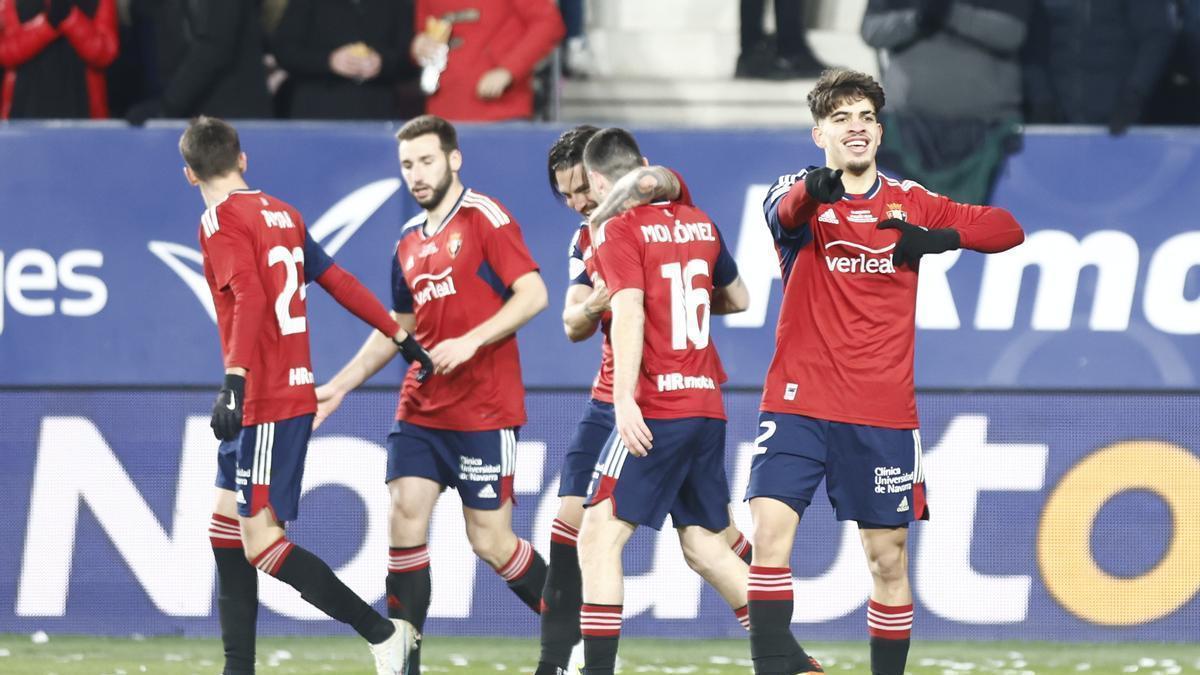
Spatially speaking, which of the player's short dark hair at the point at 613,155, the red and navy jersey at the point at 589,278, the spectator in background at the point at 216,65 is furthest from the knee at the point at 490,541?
the spectator in background at the point at 216,65

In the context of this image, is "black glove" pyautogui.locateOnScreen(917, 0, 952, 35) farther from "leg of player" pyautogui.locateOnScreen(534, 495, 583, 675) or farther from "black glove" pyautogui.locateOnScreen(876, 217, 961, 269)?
"leg of player" pyautogui.locateOnScreen(534, 495, 583, 675)

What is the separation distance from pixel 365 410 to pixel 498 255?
1580mm

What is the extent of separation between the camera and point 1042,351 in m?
7.99

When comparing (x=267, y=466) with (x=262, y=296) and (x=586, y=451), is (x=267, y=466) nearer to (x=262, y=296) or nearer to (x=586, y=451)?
(x=262, y=296)

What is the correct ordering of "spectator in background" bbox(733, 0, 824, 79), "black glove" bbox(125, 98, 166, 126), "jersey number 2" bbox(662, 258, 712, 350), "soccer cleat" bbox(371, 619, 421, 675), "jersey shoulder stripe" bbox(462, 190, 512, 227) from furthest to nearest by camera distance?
"spectator in background" bbox(733, 0, 824, 79) < "black glove" bbox(125, 98, 166, 126) < "jersey shoulder stripe" bbox(462, 190, 512, 227) < "soccer cleat" bbox(371, 619, 421, 675) < "jersey number 2" bbox(662, 258, 712, 350)

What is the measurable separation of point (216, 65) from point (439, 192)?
2.10 metres

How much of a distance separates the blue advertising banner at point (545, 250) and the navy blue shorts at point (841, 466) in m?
2.26

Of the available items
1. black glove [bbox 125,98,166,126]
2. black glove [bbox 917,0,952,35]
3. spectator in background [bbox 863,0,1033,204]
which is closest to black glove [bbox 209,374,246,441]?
black glove [bbox 125,98,166,126]

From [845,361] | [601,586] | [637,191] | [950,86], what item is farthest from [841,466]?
[950,86]

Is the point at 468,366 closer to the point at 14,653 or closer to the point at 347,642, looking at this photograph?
the point at 347,642

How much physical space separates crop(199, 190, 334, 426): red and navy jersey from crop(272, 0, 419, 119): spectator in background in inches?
82.7

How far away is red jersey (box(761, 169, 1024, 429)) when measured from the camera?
18.9 feet

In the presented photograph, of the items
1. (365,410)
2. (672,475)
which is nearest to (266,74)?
(365,410)

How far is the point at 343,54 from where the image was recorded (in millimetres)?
8586
